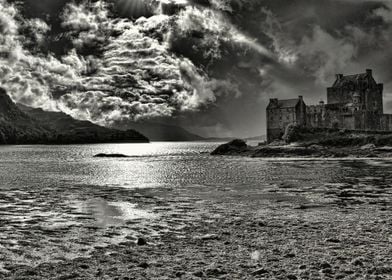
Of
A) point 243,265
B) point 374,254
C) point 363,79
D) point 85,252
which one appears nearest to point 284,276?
point 243,265

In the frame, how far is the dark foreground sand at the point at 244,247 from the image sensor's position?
29.6 feet

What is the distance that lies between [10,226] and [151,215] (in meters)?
5.85

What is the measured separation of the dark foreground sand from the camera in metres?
9.02

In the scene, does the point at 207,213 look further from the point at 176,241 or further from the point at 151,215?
the point at 176,241

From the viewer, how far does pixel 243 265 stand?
9523 millimetres

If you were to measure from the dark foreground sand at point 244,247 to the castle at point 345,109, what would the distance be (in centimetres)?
9390

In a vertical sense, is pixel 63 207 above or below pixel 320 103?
below

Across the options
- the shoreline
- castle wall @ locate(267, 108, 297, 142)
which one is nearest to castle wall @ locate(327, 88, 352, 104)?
castle wall @ locate(267, 108, 297, 142)

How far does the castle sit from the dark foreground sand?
93904mm

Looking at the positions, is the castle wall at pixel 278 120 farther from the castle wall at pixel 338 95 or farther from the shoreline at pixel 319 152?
the shoreline at pixel 319 152

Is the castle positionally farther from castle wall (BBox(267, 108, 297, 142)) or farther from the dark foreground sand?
the dark foreground sand

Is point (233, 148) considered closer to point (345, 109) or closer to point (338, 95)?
point (345, 109)

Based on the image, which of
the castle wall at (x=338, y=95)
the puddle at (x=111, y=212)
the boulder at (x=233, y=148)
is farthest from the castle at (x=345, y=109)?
the puddle at (x=111, y=212)

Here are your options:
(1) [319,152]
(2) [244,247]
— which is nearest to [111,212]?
(2) [244,247]
